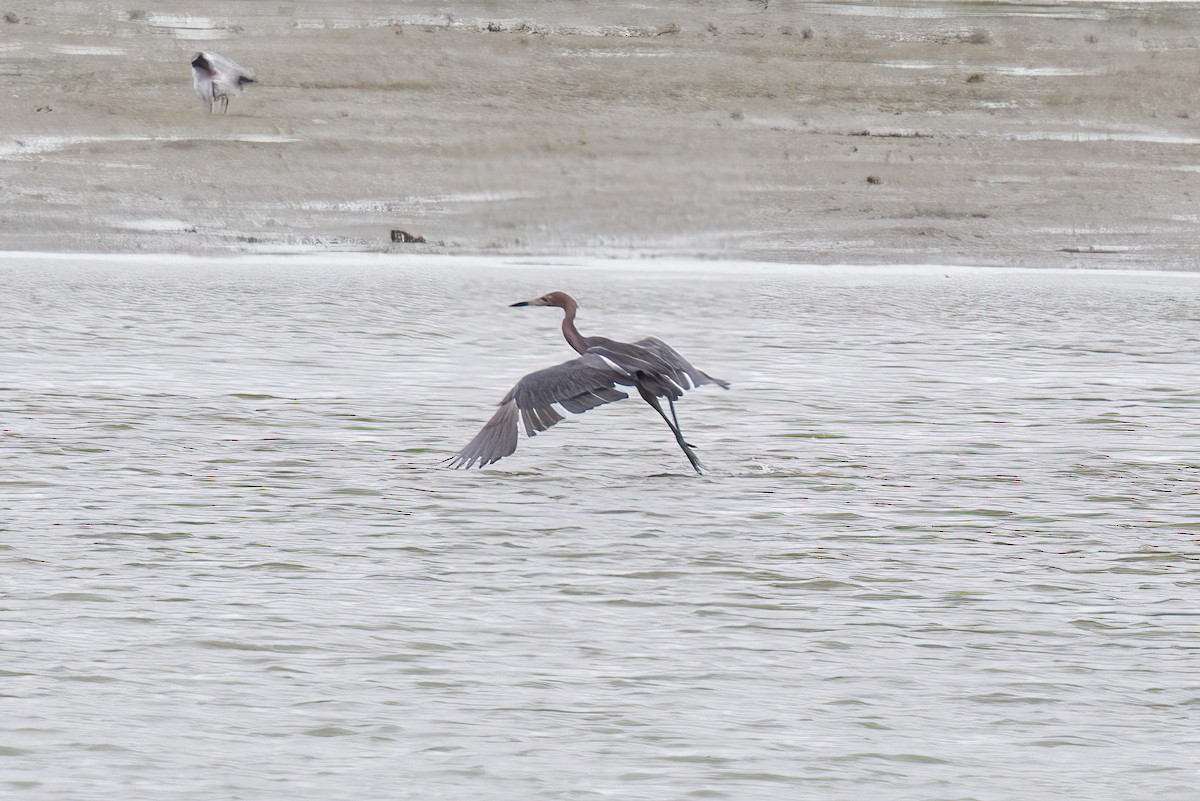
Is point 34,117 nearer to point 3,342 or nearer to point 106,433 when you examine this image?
point 3,342

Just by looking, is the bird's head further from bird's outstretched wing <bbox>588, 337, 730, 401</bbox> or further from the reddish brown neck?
bird's outstretched wing <bbox>588, 337, 730, 401</bbox>

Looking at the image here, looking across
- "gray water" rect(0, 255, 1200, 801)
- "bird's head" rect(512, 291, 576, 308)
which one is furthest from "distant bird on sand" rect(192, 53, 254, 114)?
"bird's head" rect(512, 291, 576, 308)

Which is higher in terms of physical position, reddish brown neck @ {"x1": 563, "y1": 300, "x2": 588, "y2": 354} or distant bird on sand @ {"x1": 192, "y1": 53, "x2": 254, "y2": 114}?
distant bird on sand @ {"x1": 192, "y1": 53, "x2": 254, "y2": 114}

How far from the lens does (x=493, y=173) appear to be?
23.0 meters

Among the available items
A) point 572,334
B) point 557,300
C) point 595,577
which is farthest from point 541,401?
point 557,300

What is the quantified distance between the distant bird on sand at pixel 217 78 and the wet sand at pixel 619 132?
0.70ft

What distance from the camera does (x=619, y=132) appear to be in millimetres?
A: 24109

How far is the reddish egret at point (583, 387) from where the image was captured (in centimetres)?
809

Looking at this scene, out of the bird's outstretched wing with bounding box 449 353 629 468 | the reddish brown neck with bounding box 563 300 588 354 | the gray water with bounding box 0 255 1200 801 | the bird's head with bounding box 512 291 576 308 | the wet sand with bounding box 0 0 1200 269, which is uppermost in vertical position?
Answer: the wet sand with bounding box 0 0 1200 269

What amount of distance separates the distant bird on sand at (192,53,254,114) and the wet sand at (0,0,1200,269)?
21 centimetres

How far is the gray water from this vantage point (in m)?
4.69

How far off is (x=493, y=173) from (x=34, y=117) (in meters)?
5.55

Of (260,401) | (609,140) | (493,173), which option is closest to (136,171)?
(493,173)

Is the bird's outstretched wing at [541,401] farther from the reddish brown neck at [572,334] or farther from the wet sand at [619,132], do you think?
the wet sand at [619,132]
